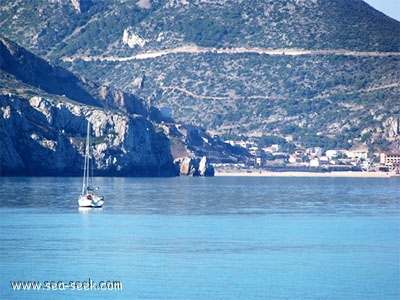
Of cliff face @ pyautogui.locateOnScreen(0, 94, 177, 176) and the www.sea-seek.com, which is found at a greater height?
cliff face @ pyautogui.locateOnScreen(0, 94, 177, 176)

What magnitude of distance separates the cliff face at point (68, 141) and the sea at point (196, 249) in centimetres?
4431

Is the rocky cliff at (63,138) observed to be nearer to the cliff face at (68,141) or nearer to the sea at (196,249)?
the cliff face at (68,141)

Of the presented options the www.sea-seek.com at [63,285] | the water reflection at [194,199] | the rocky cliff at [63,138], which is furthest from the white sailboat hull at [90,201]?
the rocky cliff at [63,138]

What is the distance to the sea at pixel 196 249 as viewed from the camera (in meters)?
56.9

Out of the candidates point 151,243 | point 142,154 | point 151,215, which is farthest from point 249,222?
point 142,154

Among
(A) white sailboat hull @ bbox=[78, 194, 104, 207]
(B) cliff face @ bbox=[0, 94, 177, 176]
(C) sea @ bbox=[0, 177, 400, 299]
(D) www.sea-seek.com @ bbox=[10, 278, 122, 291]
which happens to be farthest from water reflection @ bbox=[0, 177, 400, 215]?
(D) www.sea-seek.com @ bbox=[10, 278, 122, 291]

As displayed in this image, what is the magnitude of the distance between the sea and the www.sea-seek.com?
5 centimetres

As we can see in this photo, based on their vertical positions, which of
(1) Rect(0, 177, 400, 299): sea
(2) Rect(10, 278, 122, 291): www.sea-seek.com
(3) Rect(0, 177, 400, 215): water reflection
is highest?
(3) Rect(0, 177, 400, 215): water reflection

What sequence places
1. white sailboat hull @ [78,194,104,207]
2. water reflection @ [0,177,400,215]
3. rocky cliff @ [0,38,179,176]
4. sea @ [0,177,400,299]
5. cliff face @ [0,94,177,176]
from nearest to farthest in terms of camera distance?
Result: sea @ [0,177,400,299] < white sailboat hull @ [78,194,104,207] < water reflection @ [0,177,400,215] < cliff face @ [0,94,177,176] < rocky cliff @ [0,38,179,176]

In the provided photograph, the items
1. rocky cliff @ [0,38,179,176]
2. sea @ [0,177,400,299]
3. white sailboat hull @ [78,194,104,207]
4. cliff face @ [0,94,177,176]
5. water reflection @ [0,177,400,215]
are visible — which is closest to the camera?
sea @ [0,177,400,299]

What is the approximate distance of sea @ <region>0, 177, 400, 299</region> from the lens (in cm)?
5688

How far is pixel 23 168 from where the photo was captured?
162m

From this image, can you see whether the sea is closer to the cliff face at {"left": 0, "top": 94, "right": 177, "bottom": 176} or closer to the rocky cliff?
the rocky cliff

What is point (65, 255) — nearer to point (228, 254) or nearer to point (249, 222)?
point (228, 254)
